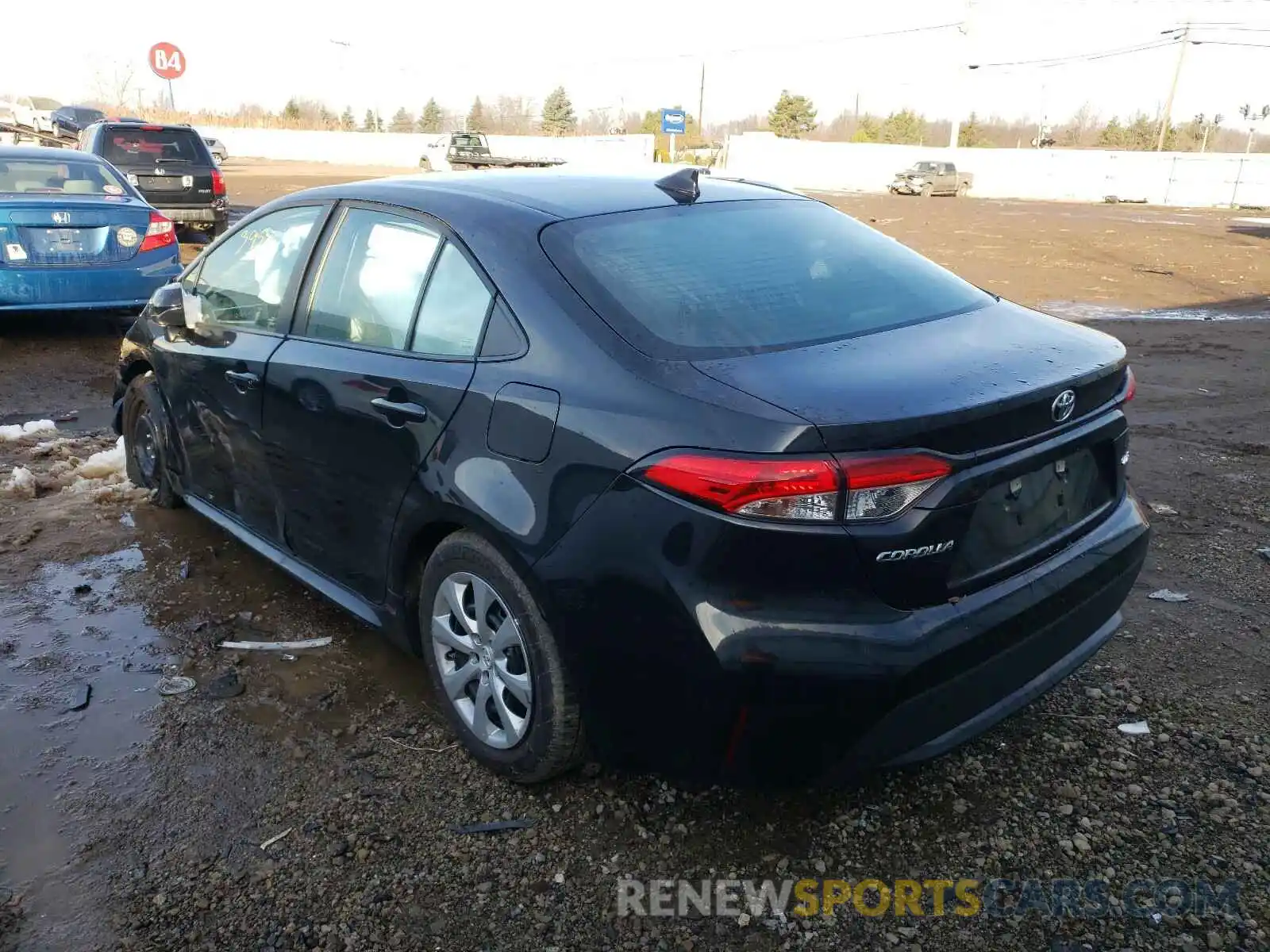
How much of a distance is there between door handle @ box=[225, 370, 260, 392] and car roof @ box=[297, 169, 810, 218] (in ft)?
2.36

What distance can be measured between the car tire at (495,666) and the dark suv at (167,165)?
13.3 m

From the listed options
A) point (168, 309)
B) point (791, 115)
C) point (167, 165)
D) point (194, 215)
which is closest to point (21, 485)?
point (168, 309)

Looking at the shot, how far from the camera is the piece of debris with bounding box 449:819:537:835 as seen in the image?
9.04 ft

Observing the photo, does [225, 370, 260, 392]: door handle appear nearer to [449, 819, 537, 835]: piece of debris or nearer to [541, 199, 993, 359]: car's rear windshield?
[541, 199, 993, 359]: car's rear windshield

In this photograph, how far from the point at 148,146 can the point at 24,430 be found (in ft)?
32.3

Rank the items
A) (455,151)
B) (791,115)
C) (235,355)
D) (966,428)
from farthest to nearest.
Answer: (791,115) < (455,151) < (235,355) < (966,428)

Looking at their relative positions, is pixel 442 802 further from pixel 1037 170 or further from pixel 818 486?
pixel 1037 170

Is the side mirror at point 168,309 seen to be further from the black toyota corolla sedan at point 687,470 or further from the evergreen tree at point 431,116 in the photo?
the evergreen tree at point 431,116

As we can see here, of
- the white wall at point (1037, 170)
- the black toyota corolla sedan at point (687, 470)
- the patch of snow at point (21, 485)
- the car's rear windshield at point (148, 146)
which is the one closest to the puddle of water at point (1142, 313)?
the black toyota corolla sedan at point (687, 470)

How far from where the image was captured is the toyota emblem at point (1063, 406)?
2.49m

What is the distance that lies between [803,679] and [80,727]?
243cm

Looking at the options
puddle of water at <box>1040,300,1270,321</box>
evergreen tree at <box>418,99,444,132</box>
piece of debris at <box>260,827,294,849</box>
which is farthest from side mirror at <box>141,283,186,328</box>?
evergreen tree at <box>418,99,444,132</box>

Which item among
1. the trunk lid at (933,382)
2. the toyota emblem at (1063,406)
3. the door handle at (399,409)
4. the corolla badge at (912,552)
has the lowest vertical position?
the corolla badge at (912,552)

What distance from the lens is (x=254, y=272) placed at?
396cm
